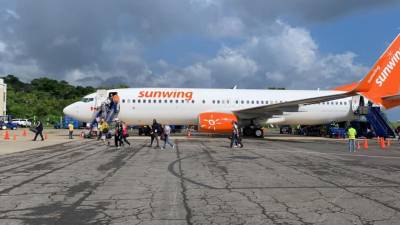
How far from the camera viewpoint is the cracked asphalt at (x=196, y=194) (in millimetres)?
7016

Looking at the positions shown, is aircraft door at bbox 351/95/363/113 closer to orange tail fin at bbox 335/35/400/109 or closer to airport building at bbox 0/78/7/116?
orange tail fin at bbox 335/35/400/109

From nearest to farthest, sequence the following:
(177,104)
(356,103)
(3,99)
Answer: (177,104), (356,103), (3,99)

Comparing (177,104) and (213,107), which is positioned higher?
(177,104)

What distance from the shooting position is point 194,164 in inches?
600

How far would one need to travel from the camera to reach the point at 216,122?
106ft

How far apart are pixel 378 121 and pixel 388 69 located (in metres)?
4.63

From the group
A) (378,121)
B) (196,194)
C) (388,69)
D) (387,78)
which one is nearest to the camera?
A: (196,194)

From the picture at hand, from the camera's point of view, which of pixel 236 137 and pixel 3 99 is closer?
pixel 236 137

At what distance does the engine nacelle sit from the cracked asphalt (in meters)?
17.0

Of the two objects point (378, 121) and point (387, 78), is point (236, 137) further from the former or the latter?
point (387, 78)

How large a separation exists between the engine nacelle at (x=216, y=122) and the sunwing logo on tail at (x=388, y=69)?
14.8 metres

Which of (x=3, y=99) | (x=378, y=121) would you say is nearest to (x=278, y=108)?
(x=378, y=121)

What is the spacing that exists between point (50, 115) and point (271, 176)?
8652cm

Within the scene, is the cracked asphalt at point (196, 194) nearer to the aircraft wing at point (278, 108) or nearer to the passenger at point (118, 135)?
the passenger at point (118, 135)
